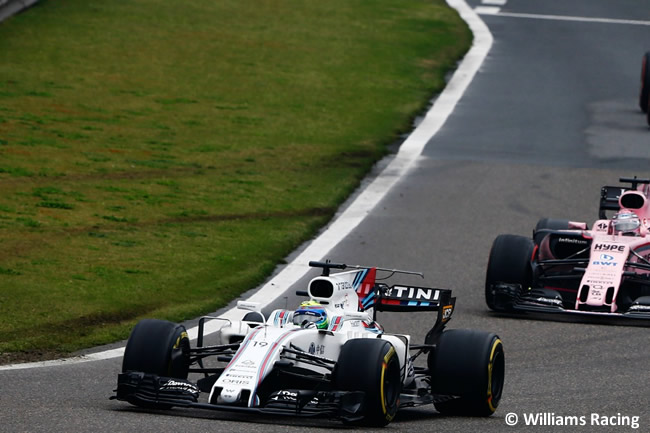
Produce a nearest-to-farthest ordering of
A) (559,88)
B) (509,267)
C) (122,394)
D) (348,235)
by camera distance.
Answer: (122,394)
(509,267)
(348,235)
(559,88)

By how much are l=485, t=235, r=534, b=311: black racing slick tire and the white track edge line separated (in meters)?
2.71

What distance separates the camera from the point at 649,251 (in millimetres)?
16938

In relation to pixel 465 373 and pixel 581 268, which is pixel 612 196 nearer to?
pixel 581 268

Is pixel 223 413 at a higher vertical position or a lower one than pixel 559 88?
lower

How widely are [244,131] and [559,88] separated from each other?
9.69 metres

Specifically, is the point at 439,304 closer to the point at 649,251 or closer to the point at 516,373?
the point at 516,373

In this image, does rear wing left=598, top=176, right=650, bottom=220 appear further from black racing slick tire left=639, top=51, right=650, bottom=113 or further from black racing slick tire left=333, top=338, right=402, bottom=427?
black racing slick tire left=639, top=51, right=650, bottom=113

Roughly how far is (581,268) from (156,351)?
7.76 m

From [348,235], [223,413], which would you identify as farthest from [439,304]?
[348,235]

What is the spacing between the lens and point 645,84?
3070 cm

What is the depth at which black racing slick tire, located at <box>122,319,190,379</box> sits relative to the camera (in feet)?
34.8

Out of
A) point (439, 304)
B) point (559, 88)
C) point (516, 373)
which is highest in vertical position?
point (559, 88)

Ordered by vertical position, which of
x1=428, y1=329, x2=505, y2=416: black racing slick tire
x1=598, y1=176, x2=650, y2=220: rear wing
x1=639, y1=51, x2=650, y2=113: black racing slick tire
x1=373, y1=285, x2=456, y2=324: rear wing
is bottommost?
x1=428, y1=329, x2=505, y2=416: black racing slick tire

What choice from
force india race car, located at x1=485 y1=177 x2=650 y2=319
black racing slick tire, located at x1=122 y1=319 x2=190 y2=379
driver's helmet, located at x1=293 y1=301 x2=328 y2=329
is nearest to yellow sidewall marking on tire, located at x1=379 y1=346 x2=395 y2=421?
driver's helmet, located at x1=293 y1=301 x2=328 y2=329
